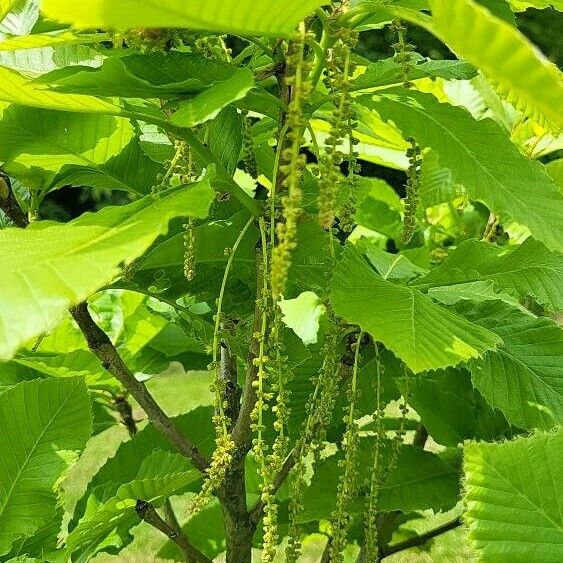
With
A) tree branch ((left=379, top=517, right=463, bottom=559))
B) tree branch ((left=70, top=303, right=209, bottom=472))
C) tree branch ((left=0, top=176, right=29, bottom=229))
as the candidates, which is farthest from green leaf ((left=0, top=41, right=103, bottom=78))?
tree branch ((left=379, top=517, right=463, bottom=559))

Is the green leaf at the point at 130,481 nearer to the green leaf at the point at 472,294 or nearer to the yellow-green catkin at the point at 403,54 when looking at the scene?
the green leaf at the point at 472,294

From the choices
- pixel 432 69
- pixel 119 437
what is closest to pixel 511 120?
pixel 432 69

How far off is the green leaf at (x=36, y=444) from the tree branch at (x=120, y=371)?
5 centimetres

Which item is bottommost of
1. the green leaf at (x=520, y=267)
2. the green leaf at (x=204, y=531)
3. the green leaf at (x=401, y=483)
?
the green leaf at (x=204, y=531)

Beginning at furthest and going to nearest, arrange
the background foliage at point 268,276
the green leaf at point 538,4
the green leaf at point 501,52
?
1. the green leaf at point 538,4
2. the background foliage at point 268,276
3. the green leaf at point 501,52

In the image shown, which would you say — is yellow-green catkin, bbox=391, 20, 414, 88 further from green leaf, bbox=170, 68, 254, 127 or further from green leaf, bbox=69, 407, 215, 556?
green leaf, bbox=69, 407, 215, 556

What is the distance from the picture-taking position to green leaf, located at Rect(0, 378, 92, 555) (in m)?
0.90

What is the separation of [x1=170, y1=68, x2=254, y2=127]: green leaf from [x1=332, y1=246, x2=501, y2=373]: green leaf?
22 centimetres

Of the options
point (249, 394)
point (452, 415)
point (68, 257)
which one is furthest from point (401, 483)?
point (68, 257)

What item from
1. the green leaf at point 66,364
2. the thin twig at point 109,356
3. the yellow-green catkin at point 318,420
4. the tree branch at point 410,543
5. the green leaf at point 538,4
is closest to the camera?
the green leaf at point 538,4

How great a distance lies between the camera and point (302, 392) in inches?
41.7

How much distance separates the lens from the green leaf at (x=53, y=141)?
839 millimetres

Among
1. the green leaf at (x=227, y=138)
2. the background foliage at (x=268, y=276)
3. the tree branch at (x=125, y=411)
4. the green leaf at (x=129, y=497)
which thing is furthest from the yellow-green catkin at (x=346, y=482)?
the tree branch at (x=125, y=411)

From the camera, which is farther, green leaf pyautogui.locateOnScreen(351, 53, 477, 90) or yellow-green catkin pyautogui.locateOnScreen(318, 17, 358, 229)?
green leaf pyautogui.locateOnScreen(351, 53, 477, 90)
